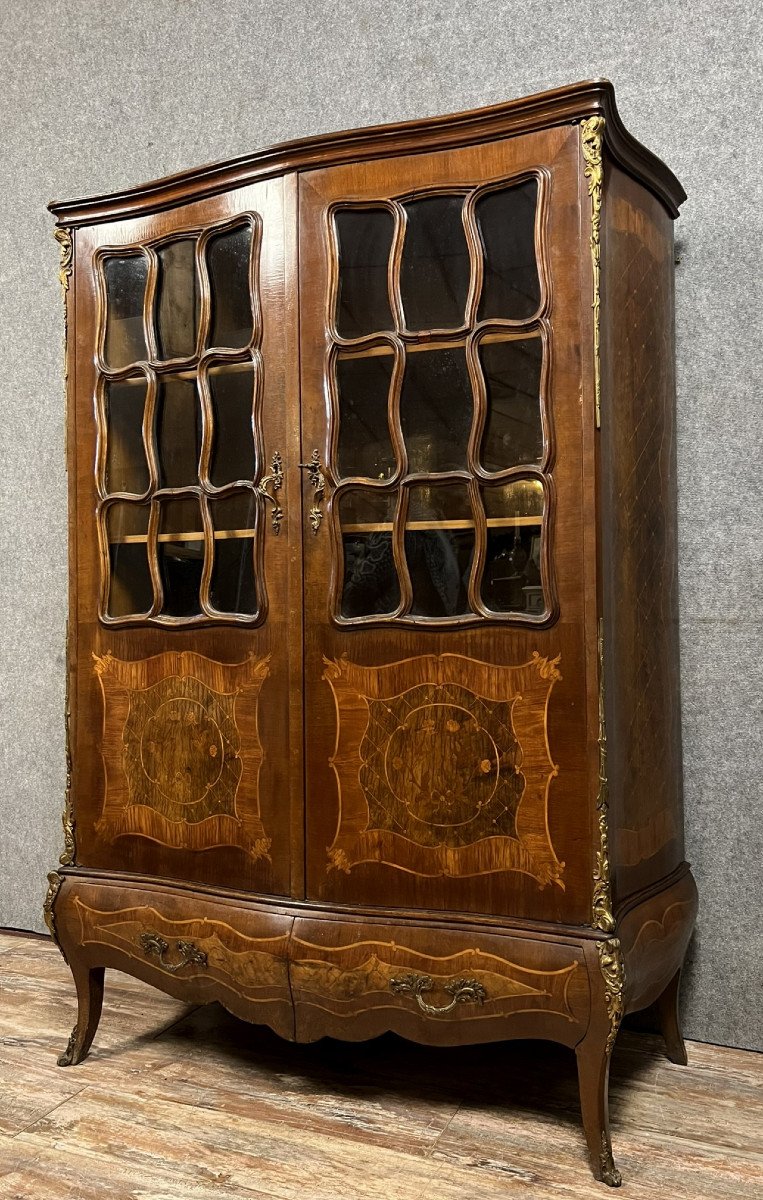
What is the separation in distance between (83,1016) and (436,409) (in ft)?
4.51

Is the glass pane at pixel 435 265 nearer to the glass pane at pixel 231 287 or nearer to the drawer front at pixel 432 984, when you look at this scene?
the glass pane at pixel 231 287

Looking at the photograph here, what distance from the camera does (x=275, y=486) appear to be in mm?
1849

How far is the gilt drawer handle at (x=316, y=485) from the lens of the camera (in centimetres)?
182

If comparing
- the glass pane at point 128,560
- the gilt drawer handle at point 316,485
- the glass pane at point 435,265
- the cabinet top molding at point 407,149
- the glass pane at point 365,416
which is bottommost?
the glass pane at point 128,560

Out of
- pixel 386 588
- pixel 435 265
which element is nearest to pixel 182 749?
pixel 386 588

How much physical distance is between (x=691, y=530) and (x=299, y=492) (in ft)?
2.78

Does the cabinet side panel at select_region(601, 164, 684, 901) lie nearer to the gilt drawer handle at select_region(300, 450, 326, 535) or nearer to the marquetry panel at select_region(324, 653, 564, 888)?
the marquetry panel at select_region(324, 653, 564, 888)

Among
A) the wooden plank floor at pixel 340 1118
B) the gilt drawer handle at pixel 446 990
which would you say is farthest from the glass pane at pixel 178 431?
the wooden plank floor at pixel 340 1118

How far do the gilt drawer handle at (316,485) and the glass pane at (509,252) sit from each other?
1.25 feet

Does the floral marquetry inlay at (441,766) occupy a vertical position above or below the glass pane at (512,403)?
below

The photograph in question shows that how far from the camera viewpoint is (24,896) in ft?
9.16

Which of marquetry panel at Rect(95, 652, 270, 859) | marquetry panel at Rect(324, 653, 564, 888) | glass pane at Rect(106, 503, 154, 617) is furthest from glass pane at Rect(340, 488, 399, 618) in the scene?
glass pane at Rect(106, 503, 154, 617)

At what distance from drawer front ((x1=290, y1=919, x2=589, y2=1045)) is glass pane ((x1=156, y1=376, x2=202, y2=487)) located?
869 millimetres

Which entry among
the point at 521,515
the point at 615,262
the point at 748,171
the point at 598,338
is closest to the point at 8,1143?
the point at 521,515
